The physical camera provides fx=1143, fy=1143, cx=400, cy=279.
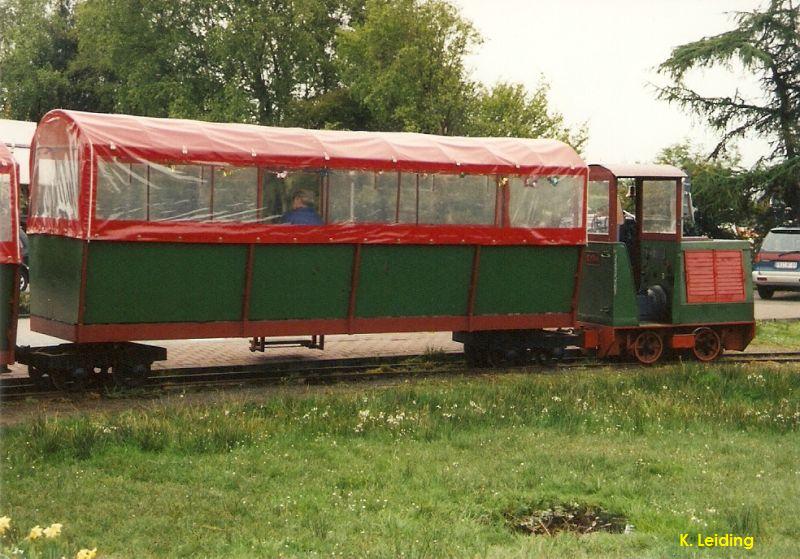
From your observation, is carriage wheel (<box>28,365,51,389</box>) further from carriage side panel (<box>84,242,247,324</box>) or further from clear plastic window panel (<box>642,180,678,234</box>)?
clear plastic window panel (<box>642,180,678,234</box>)

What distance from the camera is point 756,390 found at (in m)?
13.4

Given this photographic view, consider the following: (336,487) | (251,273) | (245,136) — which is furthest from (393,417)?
(245,136)

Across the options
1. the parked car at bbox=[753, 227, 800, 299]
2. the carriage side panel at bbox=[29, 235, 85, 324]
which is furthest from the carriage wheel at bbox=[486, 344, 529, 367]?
the parked car at bbox=[753, 227, 800, 299]

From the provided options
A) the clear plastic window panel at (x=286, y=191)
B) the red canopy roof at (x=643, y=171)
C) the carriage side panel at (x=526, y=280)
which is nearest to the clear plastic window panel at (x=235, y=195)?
the clear plastic window panel at (x=286, y=191)

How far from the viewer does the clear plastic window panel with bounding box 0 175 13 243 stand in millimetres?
12188

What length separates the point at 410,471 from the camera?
930 cm

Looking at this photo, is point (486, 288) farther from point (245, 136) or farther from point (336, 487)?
point (336, 487)

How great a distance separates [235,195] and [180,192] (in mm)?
677

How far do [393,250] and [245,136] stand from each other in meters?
2.39

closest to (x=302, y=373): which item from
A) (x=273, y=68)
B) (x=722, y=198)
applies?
(x=722, y=198)

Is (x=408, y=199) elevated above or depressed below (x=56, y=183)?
above

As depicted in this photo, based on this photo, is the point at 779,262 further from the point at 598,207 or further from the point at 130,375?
the point at 130,375

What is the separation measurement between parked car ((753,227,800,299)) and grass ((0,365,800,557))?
17.2m

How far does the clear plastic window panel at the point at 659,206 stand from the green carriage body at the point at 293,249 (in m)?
1.38
